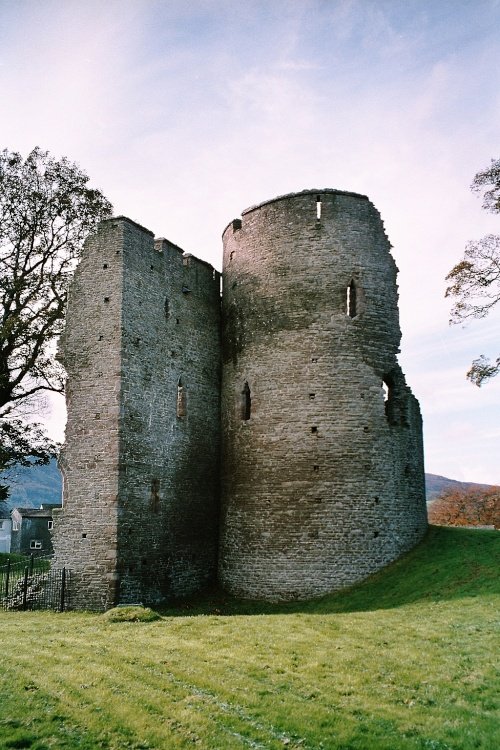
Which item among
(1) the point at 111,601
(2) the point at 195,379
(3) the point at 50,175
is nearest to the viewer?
(1) the point at 111,601

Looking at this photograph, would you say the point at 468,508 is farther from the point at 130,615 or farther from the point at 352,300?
the point at 130,615

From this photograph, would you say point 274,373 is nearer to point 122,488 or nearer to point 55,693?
point 122,488

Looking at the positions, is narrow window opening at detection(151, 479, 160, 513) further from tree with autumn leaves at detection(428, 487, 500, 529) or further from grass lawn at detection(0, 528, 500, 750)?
tree with autumn leaves at detection(428, 487, 500, 529)

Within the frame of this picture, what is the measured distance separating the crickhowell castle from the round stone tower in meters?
0.05

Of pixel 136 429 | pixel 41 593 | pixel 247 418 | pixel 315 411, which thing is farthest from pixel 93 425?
pixel 315 411

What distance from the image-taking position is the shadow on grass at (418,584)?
16.0 metres

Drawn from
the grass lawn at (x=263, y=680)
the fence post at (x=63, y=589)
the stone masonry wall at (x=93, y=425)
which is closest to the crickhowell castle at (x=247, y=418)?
the stone masonry wall at (x=93, y=425)

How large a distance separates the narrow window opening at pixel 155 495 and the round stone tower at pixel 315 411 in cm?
274

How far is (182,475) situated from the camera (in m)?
20.7

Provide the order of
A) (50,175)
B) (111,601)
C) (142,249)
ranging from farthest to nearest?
(50,175), (142,249), (111,601)

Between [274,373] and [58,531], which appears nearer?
[58,531]

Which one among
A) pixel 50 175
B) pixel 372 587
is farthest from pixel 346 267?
pixel 50 175

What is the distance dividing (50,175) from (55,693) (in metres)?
20.4

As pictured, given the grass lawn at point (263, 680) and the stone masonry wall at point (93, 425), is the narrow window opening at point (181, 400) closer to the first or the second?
the stone masonry wall at point (93, 425)
